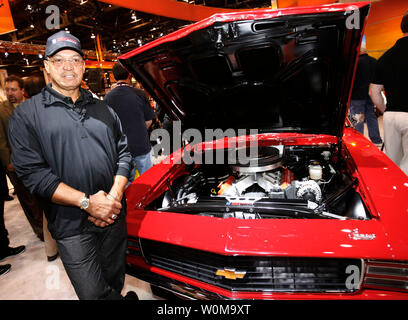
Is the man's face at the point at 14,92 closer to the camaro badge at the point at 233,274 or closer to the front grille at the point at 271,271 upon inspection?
the front grille at the point at 271,271

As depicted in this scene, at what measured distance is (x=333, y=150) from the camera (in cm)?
197

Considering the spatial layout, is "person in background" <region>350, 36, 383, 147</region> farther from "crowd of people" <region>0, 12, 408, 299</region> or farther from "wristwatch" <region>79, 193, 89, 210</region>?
"wristwatch" <region>79, 193, 89, 210</region>

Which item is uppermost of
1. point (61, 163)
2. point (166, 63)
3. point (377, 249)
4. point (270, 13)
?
point (270, 13)

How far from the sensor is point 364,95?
3.96 m

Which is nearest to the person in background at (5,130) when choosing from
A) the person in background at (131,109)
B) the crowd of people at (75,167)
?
the person in background at (131,109)

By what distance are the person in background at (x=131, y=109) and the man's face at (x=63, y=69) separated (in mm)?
1273

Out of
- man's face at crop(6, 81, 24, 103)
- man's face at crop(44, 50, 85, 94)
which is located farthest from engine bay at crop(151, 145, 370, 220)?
man's face at crop(6, 81, 24, 103)

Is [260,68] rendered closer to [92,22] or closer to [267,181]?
[267,181]

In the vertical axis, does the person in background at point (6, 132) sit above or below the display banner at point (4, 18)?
below

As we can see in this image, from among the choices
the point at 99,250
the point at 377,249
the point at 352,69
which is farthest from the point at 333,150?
the point at 99,250

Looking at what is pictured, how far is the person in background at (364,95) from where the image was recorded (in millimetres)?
3742

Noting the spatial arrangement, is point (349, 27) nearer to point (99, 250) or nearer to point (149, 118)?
point (99, 250)

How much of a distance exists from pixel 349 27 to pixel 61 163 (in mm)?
1434
